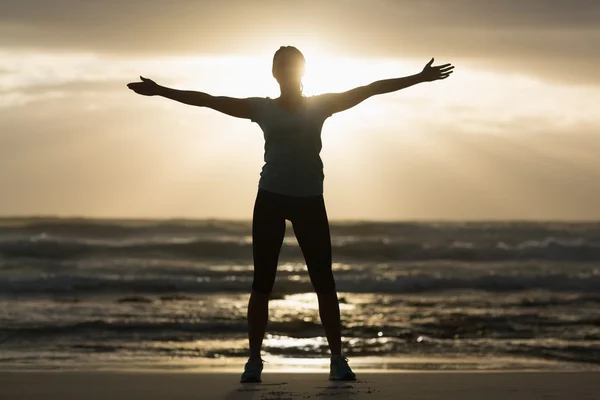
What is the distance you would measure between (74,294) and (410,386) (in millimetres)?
11576

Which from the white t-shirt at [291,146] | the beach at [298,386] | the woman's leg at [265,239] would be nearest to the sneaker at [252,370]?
the beach at [298,386]

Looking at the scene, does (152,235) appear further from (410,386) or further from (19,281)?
(410,386)

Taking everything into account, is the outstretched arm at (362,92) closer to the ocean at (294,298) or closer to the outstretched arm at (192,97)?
the outstretched arm at (192,97)

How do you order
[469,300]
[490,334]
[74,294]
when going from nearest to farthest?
[490,334], [469,300], [74,294]

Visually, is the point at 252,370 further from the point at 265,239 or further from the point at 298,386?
the point at 265,239

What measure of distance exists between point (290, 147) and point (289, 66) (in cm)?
46

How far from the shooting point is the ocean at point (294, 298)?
8703 mm

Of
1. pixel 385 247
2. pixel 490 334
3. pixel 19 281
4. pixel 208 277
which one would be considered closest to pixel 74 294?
pixel 19 281

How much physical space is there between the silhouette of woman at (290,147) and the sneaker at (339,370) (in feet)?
1.51

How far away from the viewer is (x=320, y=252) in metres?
5.32

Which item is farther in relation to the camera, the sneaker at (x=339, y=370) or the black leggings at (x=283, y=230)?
the sneaker at (x=339, y=370)

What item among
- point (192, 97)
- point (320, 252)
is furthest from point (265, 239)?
point (192, 97)

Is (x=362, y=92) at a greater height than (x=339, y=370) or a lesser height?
greater

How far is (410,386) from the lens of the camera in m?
5.41
